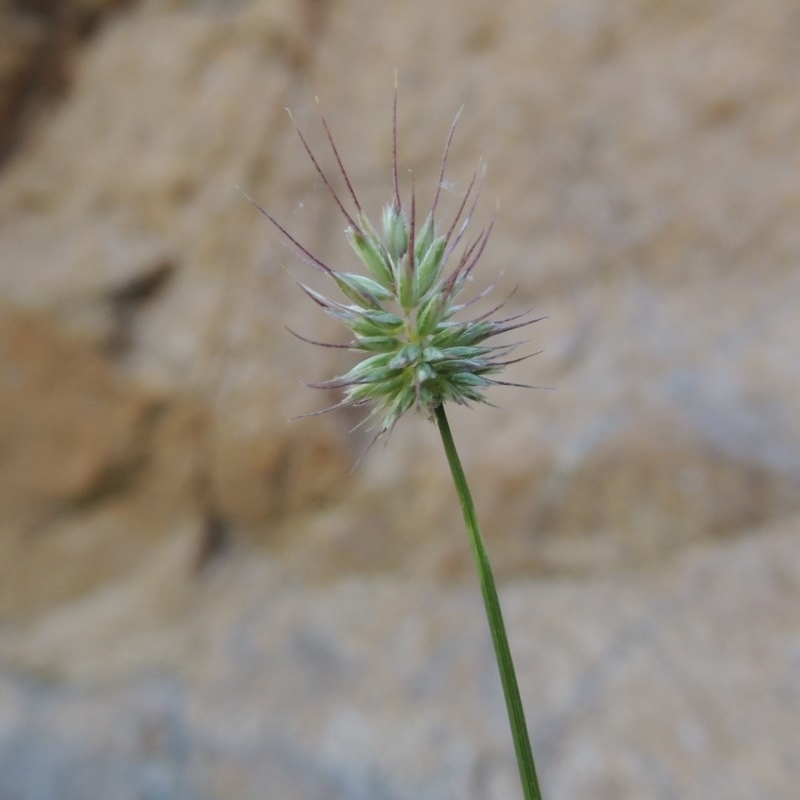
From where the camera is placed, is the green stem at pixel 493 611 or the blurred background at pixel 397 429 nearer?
the green stem at pixel 493 611

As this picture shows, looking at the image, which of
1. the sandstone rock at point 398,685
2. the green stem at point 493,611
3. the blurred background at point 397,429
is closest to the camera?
the green stem at point 493,611

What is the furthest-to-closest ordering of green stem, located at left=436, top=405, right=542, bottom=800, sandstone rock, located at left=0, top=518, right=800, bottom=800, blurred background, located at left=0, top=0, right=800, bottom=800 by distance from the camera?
blurred background, located at left=0, top=0, right=800, bottom=800 < sandstone rock, located at left=0, top=518, right=800, bottom=800 < green stem, located at left=436, top=405, right=542, bottom=800

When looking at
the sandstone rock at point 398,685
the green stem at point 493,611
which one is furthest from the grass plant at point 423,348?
the sandstone rock at point 398,685

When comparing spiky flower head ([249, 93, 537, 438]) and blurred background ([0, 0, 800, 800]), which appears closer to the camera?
spiky flower head ([249, 93, 537, 438])

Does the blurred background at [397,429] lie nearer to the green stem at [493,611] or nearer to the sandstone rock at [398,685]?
the sandstone rock at [398,685]

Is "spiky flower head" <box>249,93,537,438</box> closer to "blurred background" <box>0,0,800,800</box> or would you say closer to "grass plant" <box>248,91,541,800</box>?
"grass plant" <box>248,91,541,800</box>

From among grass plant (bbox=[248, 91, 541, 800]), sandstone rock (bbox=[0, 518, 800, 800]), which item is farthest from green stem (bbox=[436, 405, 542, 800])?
sandstone rock (bbox=[0, 518, 800, 800])

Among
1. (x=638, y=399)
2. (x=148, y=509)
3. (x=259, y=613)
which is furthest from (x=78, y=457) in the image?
(x=638, y=399)
